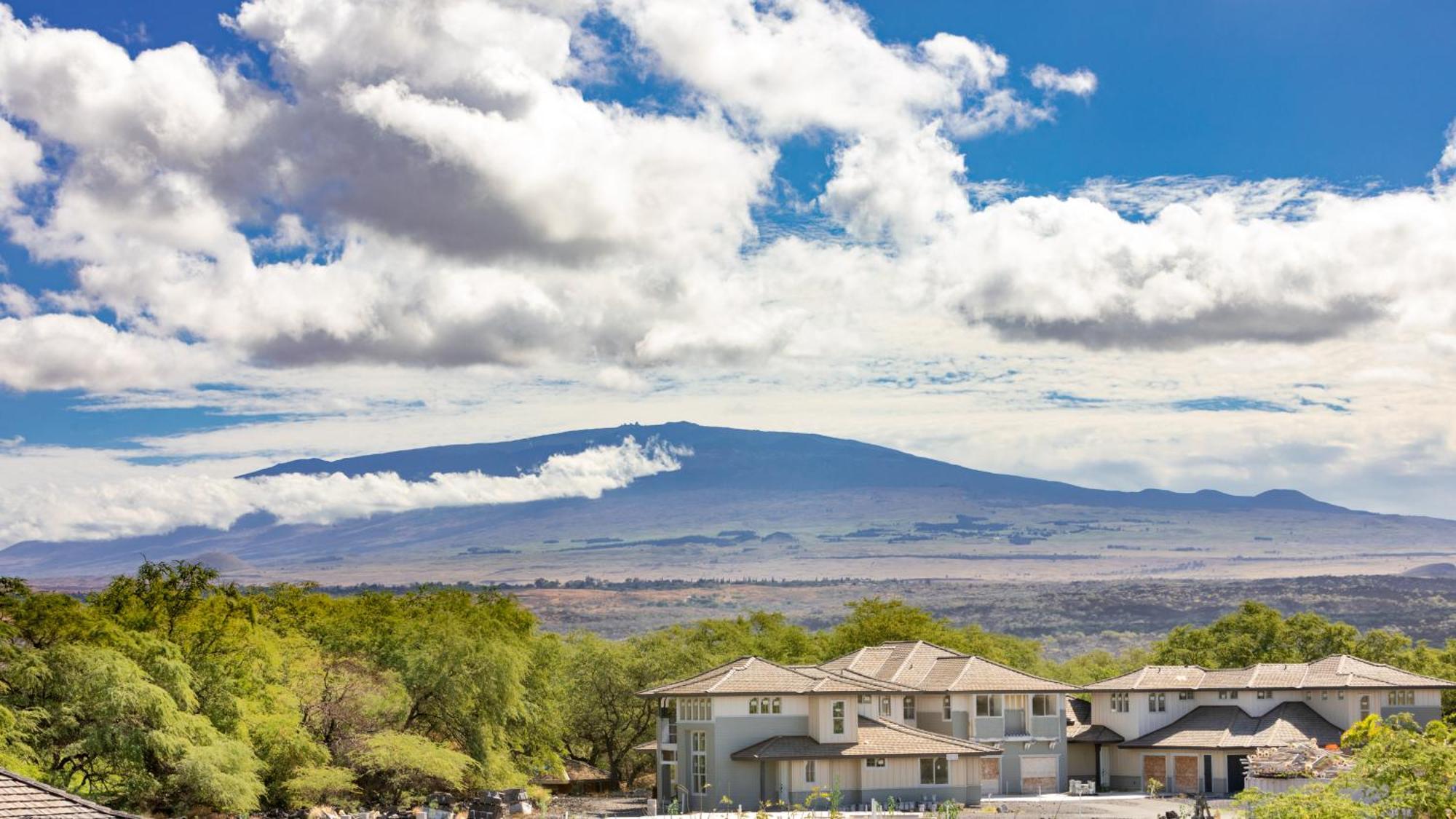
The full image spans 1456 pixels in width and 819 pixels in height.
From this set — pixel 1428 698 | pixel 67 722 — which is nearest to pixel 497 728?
pixel 67 722

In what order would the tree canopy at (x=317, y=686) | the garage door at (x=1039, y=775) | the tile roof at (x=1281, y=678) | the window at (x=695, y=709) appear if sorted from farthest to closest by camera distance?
the garage door at (x=1039, y=775), the tile roof at (x=1281, y=678), the window at (x=695, y=709), the tree canopy at (x=317, y=686)

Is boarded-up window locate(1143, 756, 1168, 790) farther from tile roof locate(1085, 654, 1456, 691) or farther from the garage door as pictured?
the garage door

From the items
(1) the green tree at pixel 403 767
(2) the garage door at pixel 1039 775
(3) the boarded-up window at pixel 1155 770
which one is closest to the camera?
(1) the green tree at pixel 403 767

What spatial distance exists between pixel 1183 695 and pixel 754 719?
903 inches

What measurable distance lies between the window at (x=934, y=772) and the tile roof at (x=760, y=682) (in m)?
3.84

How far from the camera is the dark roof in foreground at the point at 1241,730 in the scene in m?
66.6

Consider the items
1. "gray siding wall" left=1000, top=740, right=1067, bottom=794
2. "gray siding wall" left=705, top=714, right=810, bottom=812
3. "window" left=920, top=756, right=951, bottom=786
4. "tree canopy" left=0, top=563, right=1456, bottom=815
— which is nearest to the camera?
"tree canopy" left=0, top=563, right=1456, bottom=815

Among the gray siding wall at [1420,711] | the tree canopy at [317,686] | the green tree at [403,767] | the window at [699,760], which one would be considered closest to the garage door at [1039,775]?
the gray siding wall at [1420,711]

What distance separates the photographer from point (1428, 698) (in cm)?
6969

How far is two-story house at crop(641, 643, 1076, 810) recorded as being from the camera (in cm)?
6038

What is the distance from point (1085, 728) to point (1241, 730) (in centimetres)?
836

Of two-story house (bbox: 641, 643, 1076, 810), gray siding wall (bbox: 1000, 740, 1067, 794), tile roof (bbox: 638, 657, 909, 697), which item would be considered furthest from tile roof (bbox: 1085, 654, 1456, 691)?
tile roof (bbox: 638, 657, 909, 697)

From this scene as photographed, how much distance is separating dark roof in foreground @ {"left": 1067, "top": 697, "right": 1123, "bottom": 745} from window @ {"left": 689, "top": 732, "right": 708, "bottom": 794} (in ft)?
66.8

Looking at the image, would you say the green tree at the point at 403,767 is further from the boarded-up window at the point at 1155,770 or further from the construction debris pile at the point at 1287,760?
the boarded-up window at the point at 1155,770
